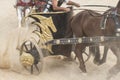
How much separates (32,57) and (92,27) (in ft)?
4.03

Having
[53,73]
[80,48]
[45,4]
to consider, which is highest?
[45,4]

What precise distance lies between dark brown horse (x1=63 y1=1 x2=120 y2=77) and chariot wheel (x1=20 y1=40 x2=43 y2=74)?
671 mm

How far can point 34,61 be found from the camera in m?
8.14

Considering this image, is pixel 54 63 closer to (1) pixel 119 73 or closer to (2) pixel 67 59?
(2) pixel 67 59

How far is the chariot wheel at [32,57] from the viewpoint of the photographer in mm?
8039

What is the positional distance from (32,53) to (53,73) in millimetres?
631

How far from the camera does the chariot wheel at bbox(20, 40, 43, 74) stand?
26.4 ft

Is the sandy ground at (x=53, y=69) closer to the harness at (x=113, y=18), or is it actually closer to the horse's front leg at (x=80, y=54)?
the horse's front leg at (x=80, y=54)

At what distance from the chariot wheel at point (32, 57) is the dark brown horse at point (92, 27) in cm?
67

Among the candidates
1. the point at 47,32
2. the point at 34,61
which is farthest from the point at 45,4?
the point at 34,61

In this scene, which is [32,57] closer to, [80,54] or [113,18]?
[80,54]

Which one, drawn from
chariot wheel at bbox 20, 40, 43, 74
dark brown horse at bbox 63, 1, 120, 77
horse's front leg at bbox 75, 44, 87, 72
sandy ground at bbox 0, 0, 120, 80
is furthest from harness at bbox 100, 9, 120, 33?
chariot wheel at bbox 20, 40, 43, 74

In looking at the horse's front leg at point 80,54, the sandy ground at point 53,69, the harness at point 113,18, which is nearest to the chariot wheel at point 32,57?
the sandy ground at point 53,69

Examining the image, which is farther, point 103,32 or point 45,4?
point 45,4
